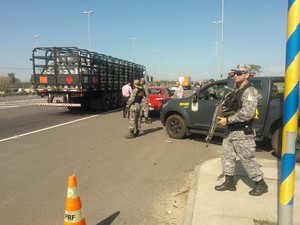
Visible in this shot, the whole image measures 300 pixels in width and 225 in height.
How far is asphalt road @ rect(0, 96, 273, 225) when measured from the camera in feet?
13.1

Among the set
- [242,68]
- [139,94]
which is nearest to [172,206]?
[242,68]

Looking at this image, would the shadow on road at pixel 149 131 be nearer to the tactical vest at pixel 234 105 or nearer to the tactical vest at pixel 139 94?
the tactical vest at pixel 139 94

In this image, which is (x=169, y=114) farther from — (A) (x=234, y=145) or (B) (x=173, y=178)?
(A) (x=234, y=145)

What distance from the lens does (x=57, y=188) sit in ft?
16.0

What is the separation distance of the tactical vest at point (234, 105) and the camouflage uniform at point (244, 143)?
0.16 ft

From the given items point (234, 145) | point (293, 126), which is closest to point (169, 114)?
point (234, 145)

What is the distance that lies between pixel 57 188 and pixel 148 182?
1497mm

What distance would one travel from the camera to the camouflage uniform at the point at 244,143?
405 cm

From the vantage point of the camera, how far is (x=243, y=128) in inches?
165

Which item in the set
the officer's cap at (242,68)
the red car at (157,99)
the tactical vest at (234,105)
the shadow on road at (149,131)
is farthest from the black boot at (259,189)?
the red car at (157,99)

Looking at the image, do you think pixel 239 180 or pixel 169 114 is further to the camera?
pixel 169 114

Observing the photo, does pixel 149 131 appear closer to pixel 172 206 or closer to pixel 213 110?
pixel 213 110

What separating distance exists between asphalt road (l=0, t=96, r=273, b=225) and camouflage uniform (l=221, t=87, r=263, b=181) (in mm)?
996

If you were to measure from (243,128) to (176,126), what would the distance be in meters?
4.79
